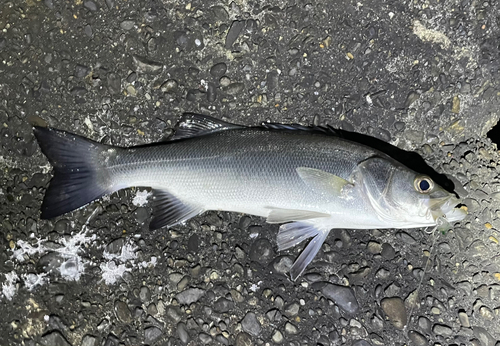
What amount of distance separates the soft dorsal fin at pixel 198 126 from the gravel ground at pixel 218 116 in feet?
0.59

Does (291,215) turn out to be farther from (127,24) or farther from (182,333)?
(127,24)

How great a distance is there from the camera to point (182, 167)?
2520mm

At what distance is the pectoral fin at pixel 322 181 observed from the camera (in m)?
2.36

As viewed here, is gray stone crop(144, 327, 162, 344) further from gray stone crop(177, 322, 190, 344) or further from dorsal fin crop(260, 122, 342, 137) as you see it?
dorsal fin crop(260, 122, 342, 137)

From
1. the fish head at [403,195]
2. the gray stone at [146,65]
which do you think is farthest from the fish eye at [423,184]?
the gray stone at [146,65]

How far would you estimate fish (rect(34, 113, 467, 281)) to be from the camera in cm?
238

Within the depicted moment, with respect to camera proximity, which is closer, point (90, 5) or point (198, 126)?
point (198, 126)

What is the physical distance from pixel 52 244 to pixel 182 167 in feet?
4.44

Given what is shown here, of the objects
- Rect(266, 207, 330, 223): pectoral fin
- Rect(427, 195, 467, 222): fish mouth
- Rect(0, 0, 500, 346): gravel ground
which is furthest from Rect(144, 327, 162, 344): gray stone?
Rect(427, 195, 467, 222): fish mouth

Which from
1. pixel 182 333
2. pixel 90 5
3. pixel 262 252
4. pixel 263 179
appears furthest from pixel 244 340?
pixel 90 5

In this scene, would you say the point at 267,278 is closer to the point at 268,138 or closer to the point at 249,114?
the point at 268,138

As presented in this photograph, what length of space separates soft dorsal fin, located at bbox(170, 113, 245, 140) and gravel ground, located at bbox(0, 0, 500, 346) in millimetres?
179

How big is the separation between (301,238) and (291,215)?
25 cm

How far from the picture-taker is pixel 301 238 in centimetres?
261
